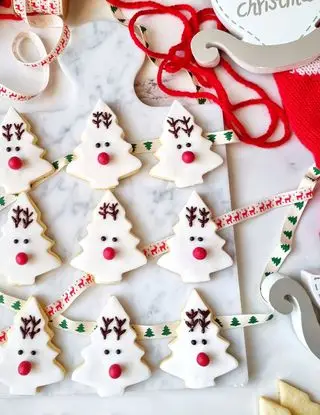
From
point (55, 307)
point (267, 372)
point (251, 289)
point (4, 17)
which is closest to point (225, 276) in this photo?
point (251, 289)

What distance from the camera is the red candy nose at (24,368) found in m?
0.92

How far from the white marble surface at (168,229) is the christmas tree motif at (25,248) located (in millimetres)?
21

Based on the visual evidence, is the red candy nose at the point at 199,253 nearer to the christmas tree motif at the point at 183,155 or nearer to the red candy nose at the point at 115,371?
the christmas tree motif at the point at 183,155

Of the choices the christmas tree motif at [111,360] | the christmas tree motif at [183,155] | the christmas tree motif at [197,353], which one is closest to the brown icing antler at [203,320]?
the christmas tree motif at [197,353]

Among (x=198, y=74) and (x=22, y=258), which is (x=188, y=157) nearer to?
(x=198, y=74)

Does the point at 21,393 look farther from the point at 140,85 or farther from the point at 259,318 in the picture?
the point at 140,85

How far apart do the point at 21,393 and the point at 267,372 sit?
39cm

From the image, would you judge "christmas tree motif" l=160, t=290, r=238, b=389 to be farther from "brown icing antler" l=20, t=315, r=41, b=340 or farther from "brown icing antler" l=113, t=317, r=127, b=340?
"brown icing antler" l=20, t=315, r=41, b=340

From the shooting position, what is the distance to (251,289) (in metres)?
0.98

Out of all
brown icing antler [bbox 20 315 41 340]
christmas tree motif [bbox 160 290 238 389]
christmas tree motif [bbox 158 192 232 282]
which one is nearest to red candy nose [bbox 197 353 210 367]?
christmas tree motif [bbox 160 290 238 389]

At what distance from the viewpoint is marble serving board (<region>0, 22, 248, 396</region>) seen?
959 mm

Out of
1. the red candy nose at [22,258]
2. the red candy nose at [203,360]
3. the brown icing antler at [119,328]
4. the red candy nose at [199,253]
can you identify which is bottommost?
the red candy nose at [203,360]

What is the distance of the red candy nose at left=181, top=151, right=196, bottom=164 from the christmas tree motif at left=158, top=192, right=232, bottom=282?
0.07m

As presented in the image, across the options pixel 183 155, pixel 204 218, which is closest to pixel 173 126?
pixel 183 155
